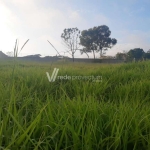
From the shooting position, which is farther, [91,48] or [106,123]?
[91,48]

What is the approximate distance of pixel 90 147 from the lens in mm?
755

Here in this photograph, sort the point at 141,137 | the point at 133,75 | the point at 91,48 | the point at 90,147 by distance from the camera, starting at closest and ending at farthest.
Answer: the point at 90,147 < the point at 141,137 < the point at 133,75 < the point at 91,48

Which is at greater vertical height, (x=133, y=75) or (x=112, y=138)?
(x=133, y=75)

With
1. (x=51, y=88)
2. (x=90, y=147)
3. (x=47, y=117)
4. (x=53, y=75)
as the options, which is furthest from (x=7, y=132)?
(x=53, y=75)

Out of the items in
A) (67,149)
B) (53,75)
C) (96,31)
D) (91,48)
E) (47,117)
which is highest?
(96,31)

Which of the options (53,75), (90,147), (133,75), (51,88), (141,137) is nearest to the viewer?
(90,147)

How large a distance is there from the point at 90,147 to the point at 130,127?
0.93ft

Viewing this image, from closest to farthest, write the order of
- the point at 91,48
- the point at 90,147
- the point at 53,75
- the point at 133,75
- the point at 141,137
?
the point at 90,147
the point at 141,137
the point at 53,75
the point at 133,75
the point at 91,48

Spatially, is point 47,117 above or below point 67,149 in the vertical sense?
above

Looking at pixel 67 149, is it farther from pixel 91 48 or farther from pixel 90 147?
pixel 91 48

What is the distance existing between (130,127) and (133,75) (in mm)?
1931

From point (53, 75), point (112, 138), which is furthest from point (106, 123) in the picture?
point (53, 75)

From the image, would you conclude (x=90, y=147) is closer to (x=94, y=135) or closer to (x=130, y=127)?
(x=94, y=135)

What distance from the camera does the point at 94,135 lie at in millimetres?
815
